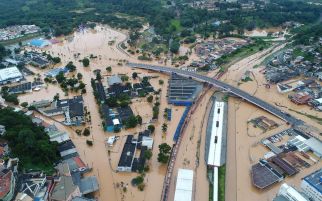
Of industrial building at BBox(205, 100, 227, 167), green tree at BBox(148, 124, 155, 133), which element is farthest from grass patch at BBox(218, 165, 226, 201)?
green tree at BBox(148, 124, 155, 133)

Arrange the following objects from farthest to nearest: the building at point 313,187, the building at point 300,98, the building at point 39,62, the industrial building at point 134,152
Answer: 1. the building at point 39,62
2. the building at point 300,98
3. the industrial building at point 134,152
4. the building at point 313,187

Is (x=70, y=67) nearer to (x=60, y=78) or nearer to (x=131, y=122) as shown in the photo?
(x=60, y=78)

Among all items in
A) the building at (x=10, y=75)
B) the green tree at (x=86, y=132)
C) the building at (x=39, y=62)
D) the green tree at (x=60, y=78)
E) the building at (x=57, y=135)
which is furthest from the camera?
the building at (x=39, y=62)

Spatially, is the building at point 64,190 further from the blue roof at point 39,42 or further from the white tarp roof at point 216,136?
the blue roof at point 39,42

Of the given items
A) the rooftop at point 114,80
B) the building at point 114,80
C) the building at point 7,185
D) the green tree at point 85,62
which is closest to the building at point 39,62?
the green tree at point 85,62

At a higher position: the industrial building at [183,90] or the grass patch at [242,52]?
the grass patch at [242,52]

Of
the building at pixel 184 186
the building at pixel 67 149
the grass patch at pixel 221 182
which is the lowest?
the grass patch at pixel 221 182

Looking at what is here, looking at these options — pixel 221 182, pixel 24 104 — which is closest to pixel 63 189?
pixel 221 182
